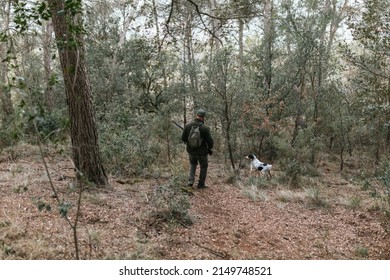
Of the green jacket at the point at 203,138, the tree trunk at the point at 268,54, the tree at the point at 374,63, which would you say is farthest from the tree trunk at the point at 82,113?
the tree trunk at the point at 268,54

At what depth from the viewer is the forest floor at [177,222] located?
461 cm

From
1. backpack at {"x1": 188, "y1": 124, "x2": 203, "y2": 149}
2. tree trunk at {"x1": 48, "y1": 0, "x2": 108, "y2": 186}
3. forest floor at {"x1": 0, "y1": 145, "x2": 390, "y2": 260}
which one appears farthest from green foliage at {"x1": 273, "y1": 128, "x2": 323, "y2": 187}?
tree trunk at {"x1": 48, "y1": 0, "x2": 108, "y2": 186}

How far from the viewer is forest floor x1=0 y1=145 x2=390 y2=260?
4605mm

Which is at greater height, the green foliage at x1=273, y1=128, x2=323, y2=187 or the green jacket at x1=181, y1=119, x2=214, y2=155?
the green jacket at x1=181, y1=119, x2=214, y2=155

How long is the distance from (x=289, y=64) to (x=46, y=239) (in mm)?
11305

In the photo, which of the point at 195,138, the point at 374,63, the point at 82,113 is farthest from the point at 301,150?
the point at 82,113

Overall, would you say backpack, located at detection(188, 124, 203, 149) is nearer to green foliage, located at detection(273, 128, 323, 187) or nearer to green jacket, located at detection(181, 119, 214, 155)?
green jacket, located at detection(181, 119, 214, 155)

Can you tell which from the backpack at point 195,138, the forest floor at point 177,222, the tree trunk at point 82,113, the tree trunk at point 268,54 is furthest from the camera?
the tree trunk at point 268,54

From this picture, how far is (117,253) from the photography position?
445cm

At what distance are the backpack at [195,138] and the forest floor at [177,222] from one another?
83 centimetres

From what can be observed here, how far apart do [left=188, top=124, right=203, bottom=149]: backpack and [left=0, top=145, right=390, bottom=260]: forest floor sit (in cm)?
83

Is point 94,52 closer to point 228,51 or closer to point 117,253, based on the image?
point 228,51

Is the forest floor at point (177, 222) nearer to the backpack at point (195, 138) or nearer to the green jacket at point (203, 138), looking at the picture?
the green jacket at point (203, 138)

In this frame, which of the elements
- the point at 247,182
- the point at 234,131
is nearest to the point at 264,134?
the point at 234,131
